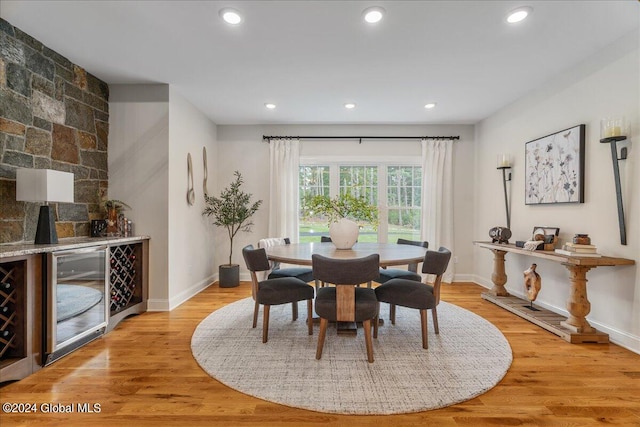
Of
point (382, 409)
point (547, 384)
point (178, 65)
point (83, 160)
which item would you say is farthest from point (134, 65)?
point (547, 384)

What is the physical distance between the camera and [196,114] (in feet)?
14.3

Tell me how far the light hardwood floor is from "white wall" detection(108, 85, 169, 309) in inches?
39.0

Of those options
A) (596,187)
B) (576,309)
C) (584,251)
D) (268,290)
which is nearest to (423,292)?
(268,290)

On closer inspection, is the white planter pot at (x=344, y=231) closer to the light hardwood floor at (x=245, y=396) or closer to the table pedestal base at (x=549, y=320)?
the light hardwood floor at (x=245, y=396)

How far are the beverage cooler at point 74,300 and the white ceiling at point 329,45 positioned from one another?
6.00 ft

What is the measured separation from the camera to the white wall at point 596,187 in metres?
2.55

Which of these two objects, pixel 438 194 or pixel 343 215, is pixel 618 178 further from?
pixel 438 194

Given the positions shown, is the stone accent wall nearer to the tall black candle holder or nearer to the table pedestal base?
the table pedestal base

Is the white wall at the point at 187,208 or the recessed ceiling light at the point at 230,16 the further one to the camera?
the white wall at the point at 187,208

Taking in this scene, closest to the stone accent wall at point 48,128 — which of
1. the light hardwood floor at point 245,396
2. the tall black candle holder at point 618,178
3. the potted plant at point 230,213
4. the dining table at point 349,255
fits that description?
the light hardwood floor at point 245,396

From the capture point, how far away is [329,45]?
272 centimetres

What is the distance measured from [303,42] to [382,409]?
9.13 ft

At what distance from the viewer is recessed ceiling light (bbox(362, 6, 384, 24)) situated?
7.31ft

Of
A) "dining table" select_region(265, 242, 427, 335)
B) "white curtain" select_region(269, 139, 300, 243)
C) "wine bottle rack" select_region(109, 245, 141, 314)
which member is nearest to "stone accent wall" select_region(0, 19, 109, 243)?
"wine bottle rack" select_region(109, 245, 141, 314)
